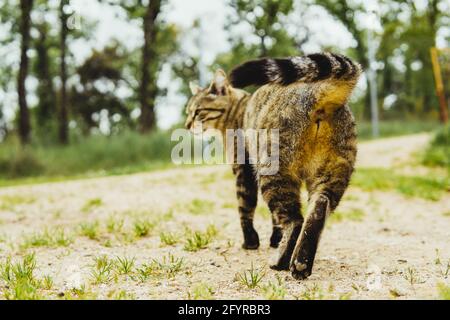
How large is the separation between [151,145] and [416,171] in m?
7.68

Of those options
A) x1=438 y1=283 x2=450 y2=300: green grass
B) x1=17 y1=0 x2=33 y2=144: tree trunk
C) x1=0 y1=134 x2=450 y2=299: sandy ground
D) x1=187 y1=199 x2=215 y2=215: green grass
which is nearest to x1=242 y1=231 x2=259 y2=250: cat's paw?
x1=0 y1=134 x2=450 y2=299: sandy ground

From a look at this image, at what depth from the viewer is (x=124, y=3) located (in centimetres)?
1530

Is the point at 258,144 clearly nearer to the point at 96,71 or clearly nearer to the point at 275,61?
the point at 275,61

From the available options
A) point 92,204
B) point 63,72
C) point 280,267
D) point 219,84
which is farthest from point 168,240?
point 63,72

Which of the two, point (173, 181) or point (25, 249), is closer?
point (25, 249)

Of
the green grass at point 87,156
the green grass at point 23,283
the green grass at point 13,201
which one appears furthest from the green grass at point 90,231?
the green grass at point 87,156

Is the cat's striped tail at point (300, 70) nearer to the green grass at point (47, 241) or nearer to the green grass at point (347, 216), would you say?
the green grass at point (47, 241)

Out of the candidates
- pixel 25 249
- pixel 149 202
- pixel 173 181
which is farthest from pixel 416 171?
pixel 25 249

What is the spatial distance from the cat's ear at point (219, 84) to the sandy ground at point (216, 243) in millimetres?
1325

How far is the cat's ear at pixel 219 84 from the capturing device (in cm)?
402

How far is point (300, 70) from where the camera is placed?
9.10 ft

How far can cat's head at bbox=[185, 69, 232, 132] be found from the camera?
4.09m

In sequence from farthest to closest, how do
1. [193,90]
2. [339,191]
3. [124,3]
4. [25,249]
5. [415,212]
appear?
[124,3] → [415,212] → [193,90] → [25,249] → [339,191]

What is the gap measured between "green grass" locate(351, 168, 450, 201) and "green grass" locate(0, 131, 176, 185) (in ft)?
20.2
